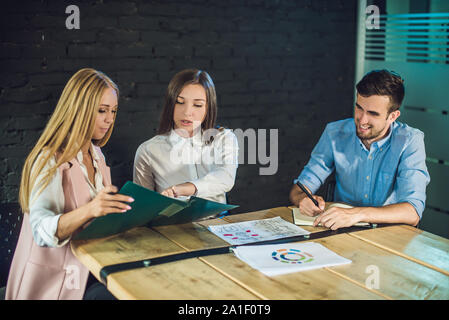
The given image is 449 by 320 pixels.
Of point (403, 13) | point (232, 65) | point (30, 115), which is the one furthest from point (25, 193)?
point (403, 13)

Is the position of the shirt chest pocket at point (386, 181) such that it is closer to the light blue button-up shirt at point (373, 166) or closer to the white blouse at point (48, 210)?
the light blue button-up shirt at point (373, 166)

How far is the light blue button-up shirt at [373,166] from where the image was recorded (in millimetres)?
2387

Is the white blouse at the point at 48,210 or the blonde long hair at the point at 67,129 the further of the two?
the blonde long hair at the point at 67,129

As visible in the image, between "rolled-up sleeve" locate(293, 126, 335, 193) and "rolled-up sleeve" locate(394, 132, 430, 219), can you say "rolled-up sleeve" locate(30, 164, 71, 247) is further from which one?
"rolled-up sleeve" locate(394, 132, 430, 219)

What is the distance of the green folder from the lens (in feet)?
5.46

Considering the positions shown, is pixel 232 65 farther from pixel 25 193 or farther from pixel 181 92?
pixel 25 193

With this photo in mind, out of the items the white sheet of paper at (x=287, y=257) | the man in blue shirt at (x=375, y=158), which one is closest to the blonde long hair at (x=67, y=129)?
the white sheet of paper at (x=287, y=257)

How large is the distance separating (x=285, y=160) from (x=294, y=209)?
183 cm

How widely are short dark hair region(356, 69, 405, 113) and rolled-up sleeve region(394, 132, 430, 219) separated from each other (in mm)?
217

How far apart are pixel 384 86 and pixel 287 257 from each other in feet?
3.80

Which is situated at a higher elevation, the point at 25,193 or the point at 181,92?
the point at 181,92
